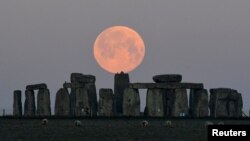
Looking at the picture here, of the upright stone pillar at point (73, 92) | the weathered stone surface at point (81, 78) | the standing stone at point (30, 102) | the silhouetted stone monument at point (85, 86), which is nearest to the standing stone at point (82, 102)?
the silhouetted stone monument at point (85, 86)

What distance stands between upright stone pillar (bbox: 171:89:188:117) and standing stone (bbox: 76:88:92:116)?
9.62m

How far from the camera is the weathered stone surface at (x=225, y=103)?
308 ft

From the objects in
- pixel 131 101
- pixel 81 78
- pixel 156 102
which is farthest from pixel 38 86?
pixel 156 102

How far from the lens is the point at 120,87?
98000mm

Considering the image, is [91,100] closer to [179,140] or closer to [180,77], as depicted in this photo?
[180,77]

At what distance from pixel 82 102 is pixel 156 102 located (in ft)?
27.7

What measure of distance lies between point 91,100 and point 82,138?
5183 centimetres

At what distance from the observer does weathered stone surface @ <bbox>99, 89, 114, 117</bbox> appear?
96.1 m

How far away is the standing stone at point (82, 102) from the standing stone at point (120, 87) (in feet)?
10.5

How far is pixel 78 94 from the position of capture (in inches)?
3839

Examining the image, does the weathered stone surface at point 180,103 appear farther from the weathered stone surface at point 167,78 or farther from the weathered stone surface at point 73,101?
the weathered stone surface at point 73,101

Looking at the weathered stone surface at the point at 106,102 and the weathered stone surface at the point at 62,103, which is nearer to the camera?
the weathered stone surface at the point at 106,102

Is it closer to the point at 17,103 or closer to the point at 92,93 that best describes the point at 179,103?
the point at 92,93

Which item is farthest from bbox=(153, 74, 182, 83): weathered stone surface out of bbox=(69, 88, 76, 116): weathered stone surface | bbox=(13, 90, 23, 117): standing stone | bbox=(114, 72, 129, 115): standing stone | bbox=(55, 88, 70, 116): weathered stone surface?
bbox=(13, 90, 23, 117): standing stone
